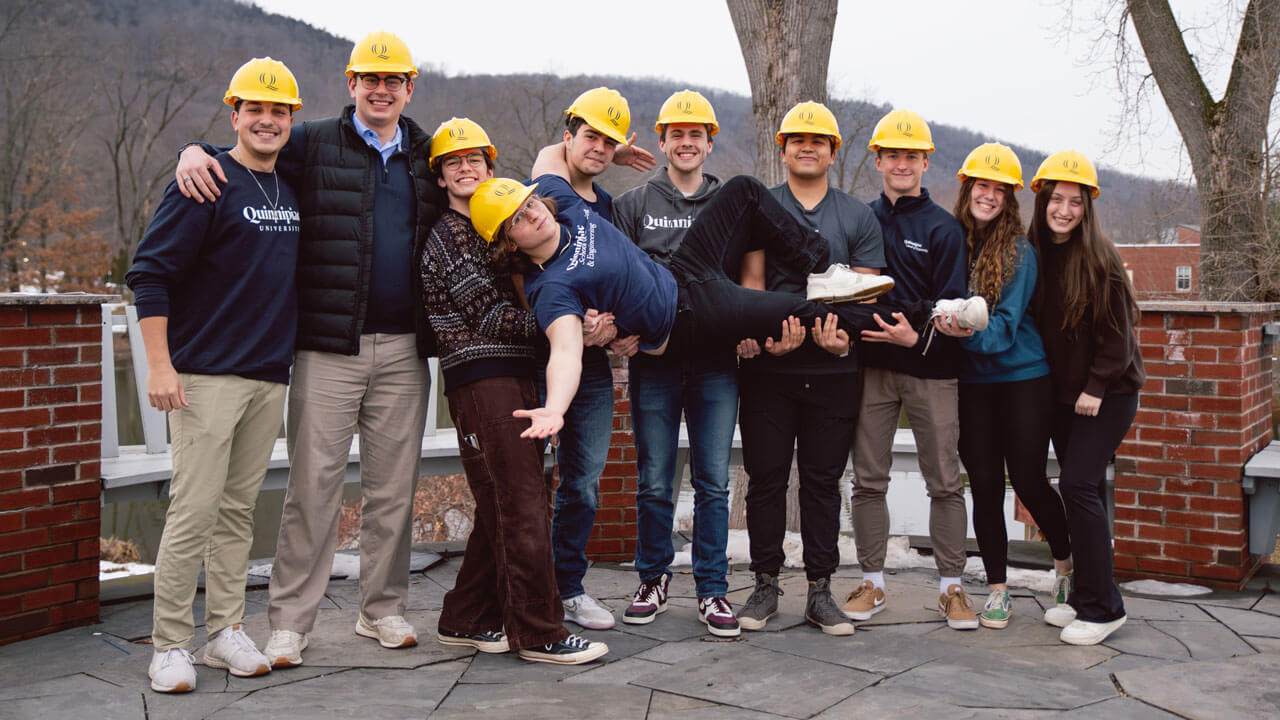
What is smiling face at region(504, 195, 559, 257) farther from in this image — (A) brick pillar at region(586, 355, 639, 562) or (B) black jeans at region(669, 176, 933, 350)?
Answer: (A) brick pillar at region(586, 355, 639, 562)

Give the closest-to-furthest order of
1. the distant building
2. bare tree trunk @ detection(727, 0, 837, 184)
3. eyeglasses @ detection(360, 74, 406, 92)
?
eyeglasses @ detection(360, 74, 406, 92)
bare tree trunk @ detection(727, 0, 837, 184)
the distant building

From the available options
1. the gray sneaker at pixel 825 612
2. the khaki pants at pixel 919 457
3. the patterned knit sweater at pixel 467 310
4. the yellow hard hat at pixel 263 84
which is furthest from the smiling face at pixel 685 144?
the gray sneaker at pixel 825 612

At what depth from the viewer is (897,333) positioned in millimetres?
3783

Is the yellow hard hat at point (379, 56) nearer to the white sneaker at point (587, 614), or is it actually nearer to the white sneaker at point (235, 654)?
the white sneaker at point (235, 654)

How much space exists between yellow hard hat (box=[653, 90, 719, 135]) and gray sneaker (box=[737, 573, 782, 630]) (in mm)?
1847

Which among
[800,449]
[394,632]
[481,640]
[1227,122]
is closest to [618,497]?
[800,449]

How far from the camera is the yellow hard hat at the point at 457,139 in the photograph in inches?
140

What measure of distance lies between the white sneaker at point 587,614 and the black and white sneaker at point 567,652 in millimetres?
377

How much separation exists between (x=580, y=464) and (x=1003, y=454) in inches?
67.8

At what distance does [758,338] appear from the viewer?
3752mm

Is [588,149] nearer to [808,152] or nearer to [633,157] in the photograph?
[633,157]

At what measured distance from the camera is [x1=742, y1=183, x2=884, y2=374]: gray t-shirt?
3.87 meters

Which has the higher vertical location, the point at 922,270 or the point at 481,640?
the point at 922,270

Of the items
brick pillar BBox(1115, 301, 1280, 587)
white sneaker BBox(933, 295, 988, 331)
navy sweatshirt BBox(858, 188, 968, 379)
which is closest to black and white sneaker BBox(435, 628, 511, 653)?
navy sweatshirt BBox(858, 188, 968, 379)
